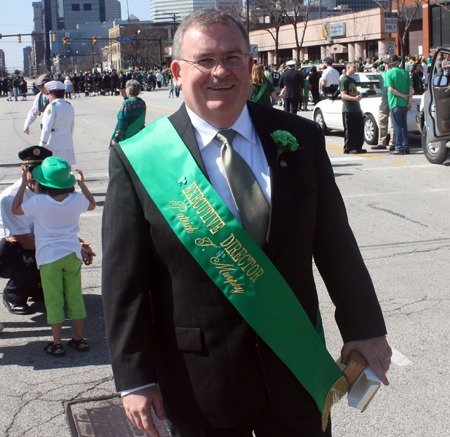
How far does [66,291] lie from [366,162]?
8504 millimetres

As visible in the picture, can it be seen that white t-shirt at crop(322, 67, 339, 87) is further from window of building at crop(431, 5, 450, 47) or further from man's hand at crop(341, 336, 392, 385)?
window of building at crop(431, 5, 450, 47)

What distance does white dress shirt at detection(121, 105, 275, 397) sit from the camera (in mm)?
1947

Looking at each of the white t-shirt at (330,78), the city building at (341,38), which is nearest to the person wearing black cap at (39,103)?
the white t-shirt at (330,78)

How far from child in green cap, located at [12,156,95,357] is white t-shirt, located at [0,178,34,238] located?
54cm

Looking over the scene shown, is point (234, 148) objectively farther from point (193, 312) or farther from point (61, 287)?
point (61, 287)

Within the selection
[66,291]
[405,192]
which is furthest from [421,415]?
[405,192]

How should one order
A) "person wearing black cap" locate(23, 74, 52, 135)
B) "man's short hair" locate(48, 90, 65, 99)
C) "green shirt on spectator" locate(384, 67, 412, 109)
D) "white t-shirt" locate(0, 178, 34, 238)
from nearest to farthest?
1. "white t-shirt" locate(0, 178, 34, 238)
2. "man's short hair" locate(48, 90, 65, 99)
3. "person wearing black cap" locate(23, 74, 52, 135)
4. "green shirt on spectator" locate(384, 67, 412, 109)

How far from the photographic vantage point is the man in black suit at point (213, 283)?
6.14 feet

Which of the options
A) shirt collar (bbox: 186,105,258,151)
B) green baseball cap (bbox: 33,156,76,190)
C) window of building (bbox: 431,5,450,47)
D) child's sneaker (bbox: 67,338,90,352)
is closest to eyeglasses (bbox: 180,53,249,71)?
shirt collar (bbox: 186,105,258,151)

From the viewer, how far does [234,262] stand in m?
1.87

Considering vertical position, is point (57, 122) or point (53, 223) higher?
point (57, 122)

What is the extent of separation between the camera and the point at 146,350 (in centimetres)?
188

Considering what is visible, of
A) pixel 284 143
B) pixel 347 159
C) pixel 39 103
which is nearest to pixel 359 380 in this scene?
pixel 284 143

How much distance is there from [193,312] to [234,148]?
0.56 meters
